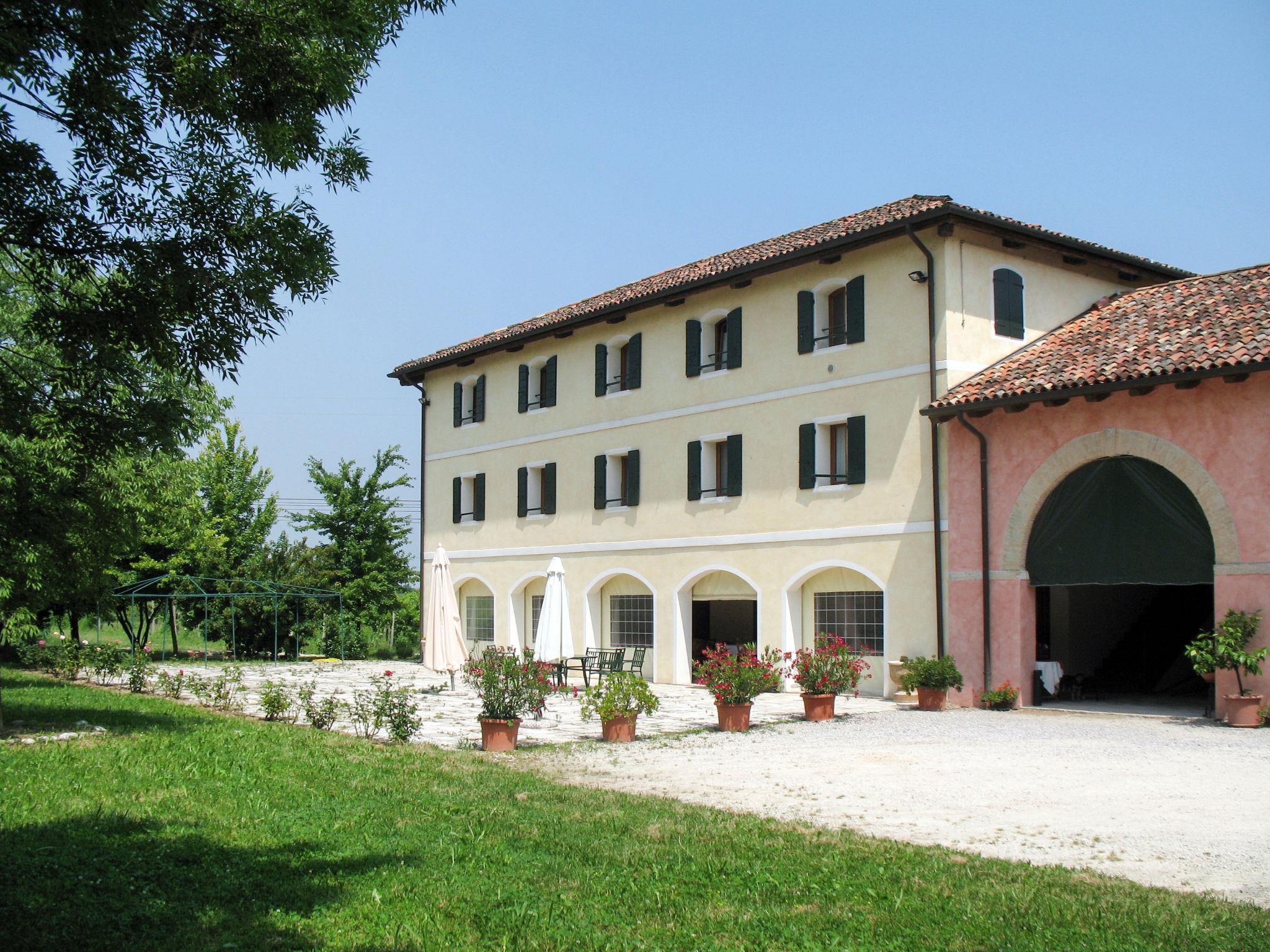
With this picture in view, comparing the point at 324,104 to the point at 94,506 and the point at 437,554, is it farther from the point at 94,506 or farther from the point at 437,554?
the point at 437,554

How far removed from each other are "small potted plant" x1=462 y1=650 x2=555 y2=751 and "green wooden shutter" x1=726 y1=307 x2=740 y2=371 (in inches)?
419

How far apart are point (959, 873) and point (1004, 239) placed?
1492 centimetres

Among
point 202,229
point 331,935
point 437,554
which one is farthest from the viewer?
point 437,554

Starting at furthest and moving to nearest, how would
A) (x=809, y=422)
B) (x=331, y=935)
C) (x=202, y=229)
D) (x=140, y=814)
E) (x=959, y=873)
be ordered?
(x=809, y=422)
(x=140, y=814)
(x=959, y=873)
(x=202, y=229)
(x=331, y=935)

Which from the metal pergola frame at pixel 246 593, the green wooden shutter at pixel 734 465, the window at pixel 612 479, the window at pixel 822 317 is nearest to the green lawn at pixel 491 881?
the window at pixel 822 317

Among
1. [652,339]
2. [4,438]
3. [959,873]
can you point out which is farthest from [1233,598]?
[4,438]

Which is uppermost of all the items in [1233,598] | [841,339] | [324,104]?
[841,339]

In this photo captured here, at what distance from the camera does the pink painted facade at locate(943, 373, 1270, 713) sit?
49.8 feet

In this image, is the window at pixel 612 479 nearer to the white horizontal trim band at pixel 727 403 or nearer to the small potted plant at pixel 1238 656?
the white horizontal trim band at pixel 727 403

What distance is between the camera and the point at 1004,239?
768 inches

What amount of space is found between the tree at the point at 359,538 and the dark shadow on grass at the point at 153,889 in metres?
27.1

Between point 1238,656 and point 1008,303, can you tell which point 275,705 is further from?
point 1008,303

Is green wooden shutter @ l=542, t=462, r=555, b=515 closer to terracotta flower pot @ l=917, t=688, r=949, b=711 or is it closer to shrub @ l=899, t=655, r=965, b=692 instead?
shrub @ l=899, t=655, r=965, b=692

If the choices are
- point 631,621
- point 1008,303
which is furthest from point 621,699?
point 631,621
